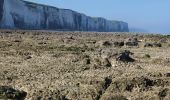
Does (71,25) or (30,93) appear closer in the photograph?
(30,93)

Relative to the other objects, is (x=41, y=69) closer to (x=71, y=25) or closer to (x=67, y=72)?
(x=67, y=72)

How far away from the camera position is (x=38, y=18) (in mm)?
82000

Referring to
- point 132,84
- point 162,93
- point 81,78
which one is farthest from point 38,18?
point 162,93

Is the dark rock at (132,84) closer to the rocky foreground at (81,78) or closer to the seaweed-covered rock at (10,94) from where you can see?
the rocky foreground at (81,78)

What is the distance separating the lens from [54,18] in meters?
91.1

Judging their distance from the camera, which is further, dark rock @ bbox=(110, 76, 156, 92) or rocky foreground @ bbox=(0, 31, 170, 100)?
dark rock @ bbox=(110, 76, 156, 92)

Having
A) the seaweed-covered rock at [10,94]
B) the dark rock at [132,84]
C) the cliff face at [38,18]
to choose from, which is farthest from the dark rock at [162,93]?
the cliff face at [38,18]

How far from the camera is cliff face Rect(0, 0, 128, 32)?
64.6m

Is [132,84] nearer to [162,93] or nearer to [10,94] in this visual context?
[162,93]

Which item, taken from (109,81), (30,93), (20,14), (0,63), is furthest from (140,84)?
(20,14)

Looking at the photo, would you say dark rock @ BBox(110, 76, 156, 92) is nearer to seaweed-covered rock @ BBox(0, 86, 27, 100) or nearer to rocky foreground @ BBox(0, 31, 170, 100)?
rocky foreground @ BBox(0, 31, 170, 100)

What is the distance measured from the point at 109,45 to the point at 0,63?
12.5m

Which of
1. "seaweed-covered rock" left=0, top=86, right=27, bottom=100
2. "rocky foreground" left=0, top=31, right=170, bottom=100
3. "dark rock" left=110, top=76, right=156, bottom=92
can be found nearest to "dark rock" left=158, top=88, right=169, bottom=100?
"rocky foreground" left=0, top=31, right=170, bottom=100

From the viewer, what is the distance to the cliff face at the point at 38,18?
64.6 m
